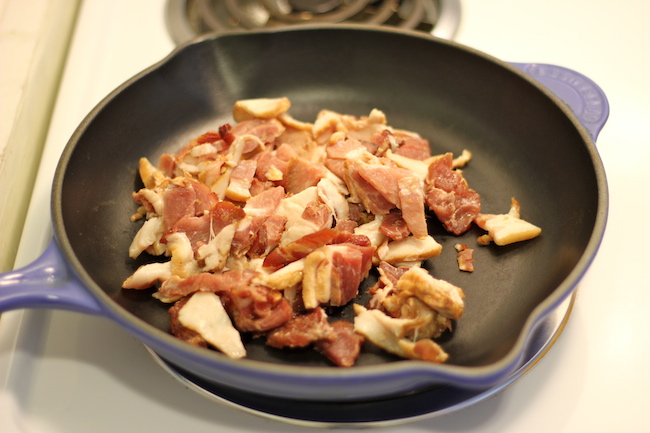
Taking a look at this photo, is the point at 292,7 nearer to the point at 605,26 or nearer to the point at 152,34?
the point at 152,34

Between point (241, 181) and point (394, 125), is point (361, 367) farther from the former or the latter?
point (394, 125)

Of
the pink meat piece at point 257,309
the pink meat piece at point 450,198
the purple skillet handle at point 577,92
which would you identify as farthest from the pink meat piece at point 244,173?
the purple skillet handle at point 577,92

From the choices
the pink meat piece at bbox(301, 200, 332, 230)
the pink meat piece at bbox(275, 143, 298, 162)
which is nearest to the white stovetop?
the pink meat piece at bbox(301, 200, 332, 230)

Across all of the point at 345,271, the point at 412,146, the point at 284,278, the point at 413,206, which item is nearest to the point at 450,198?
the point at 413,206

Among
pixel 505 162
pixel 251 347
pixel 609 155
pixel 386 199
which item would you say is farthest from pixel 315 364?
pixel 609 155

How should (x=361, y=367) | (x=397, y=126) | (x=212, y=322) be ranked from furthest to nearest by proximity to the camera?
(x=397, y=126) → (x=212, y=322) → (x=361, y=367)

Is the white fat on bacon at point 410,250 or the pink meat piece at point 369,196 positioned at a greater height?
the pink meat piece at point 369,196

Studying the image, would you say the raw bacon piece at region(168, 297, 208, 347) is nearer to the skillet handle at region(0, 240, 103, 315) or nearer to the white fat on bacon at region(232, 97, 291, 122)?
the skillet handle at region(0, 240, 103, 315)

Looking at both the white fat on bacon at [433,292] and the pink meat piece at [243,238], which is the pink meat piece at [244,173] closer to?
the pink meat piece at [243,238]
